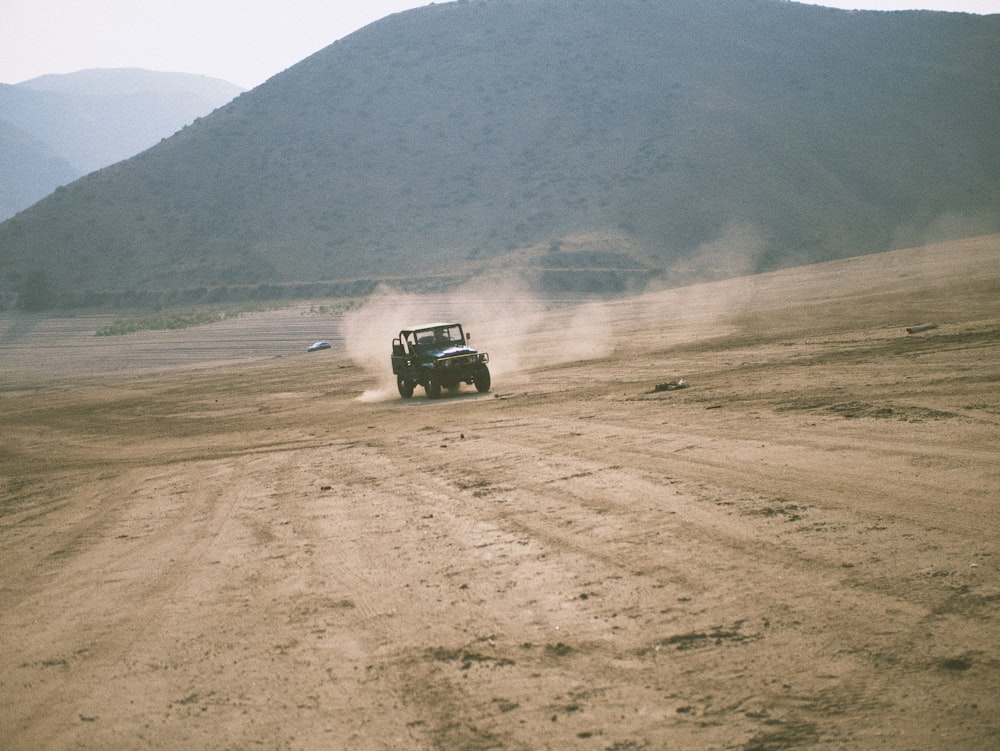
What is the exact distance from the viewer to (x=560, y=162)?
84.1m

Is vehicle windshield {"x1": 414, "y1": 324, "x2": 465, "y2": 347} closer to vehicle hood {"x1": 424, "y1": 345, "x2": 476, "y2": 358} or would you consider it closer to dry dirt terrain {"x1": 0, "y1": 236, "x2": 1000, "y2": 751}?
vehicle hood {"x1": 424, "y1": 345, "x2": 476, "y2": 358}

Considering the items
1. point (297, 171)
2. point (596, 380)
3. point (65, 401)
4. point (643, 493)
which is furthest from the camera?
point (297, 171)

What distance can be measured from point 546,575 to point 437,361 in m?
A: 14.2

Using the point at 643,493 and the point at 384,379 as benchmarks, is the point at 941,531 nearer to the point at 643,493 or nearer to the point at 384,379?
the point at 643,493

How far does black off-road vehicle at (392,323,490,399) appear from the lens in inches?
824

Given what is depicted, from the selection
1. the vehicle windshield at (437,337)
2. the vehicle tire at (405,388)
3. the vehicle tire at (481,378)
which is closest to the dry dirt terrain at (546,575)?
the vehicle tire at (481,378)

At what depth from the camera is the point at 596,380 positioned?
67.2 ft

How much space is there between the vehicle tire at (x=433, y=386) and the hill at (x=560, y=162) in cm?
4108

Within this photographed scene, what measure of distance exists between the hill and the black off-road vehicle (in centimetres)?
4017

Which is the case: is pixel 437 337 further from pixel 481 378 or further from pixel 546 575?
pixel 546 575

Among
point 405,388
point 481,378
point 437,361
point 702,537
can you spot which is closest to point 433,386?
point 437,361

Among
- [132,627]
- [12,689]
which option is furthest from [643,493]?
[12,689]

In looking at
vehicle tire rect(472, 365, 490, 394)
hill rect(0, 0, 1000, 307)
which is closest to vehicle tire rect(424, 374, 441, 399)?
vehicle tire rect(472, 365, 490, 394)

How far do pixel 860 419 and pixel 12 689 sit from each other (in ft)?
31.8
